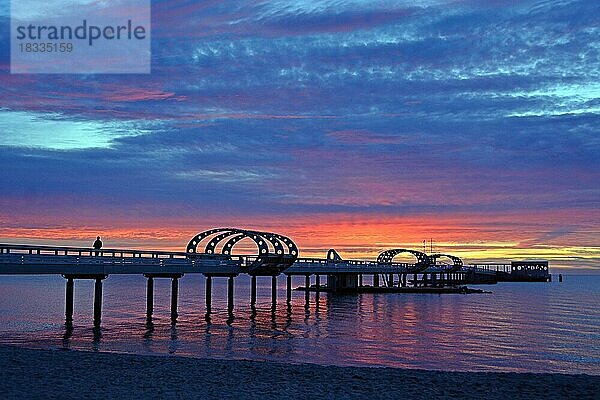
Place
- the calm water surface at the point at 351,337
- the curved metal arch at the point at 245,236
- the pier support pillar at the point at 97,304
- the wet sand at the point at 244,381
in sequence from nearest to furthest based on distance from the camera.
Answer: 1. the wet sand at the point at 244,381
2. the calm water surface at the point at 351,337
3. the pier support pillar at the point at 97,304
4. the curved metal arch at the point at 245,236

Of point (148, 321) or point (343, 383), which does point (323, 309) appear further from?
point (343, 383)

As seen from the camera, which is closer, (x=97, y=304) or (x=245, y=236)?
(x=97, y=304)

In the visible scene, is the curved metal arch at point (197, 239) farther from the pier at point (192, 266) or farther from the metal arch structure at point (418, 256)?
the metal arch structure at point (418, 256)

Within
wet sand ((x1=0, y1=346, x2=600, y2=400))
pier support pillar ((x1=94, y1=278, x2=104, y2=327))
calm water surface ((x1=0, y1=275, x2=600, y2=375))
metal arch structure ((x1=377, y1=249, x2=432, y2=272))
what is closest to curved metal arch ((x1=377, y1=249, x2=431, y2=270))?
metal arch structure ((x1=377, y1=249, x2=432, y2=272))

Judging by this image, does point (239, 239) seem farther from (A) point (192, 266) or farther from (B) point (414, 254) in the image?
(B) point (414, 254)

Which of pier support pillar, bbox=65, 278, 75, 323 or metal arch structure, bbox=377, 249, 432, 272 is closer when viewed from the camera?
pier support pillar, bbox=65, 278, 75, 323

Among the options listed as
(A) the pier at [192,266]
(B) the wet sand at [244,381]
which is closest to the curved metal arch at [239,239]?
(A) the pier at [192,266]

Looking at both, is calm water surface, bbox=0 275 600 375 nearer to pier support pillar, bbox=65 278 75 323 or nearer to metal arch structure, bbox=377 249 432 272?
pier support pillar, bbox=65 278 75 323

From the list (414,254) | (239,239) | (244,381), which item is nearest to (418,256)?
(414,254)

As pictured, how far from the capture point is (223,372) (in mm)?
20609

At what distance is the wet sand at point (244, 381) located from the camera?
17438 millimetres

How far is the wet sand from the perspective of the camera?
57.2 ft

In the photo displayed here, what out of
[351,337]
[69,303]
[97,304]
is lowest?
[351,337]

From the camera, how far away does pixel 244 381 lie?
19.2 meters
